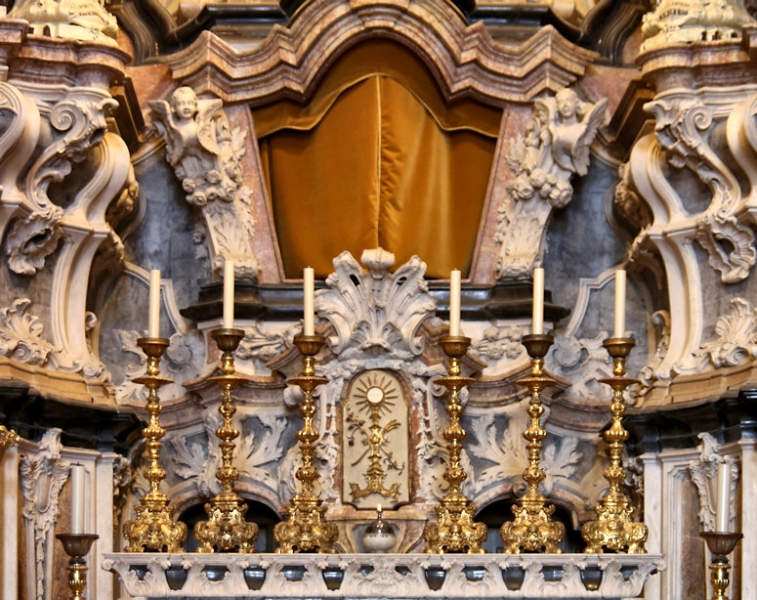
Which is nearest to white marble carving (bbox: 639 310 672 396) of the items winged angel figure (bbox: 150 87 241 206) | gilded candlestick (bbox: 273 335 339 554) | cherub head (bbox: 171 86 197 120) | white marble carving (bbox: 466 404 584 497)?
white marble carving (bbox: 466 404 584 497)

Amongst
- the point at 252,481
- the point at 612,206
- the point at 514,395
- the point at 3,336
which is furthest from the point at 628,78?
the point at 3,336

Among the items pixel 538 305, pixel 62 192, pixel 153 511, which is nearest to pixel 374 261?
pixel 538 305

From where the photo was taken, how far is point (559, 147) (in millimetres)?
11414

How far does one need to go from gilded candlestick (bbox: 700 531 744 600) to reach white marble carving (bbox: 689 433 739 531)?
83 centimetres

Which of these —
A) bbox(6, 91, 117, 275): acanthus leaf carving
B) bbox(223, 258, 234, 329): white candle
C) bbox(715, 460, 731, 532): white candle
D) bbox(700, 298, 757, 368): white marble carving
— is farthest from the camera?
bbox(6, 91, 117, 275): acanthus leaf carving

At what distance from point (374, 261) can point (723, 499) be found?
214cm

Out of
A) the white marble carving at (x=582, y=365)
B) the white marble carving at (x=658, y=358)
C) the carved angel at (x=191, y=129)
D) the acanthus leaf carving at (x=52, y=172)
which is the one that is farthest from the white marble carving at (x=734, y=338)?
the acanthus leaf carving at (x=52, y=172)

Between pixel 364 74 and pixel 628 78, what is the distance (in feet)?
4.65

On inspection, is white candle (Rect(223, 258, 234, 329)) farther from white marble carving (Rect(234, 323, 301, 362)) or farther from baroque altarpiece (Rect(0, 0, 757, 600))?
white marble carving (Rect(234, 323, 301, 362))

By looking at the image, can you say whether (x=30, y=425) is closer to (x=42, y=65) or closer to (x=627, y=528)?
(x=42, y=65)

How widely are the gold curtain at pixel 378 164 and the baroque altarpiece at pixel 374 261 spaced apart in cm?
2

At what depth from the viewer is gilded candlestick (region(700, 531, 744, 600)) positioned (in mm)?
9164

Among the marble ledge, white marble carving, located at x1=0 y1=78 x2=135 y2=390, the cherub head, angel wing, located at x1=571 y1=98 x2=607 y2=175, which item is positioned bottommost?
the marble ledge

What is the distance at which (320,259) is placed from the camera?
452 inches
